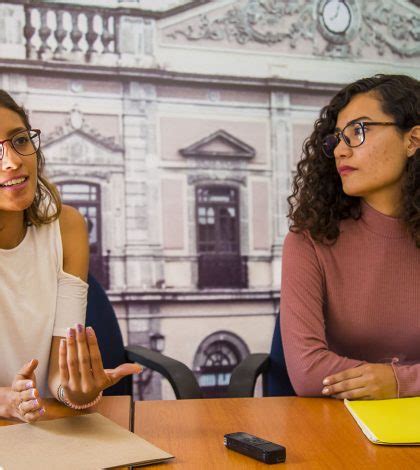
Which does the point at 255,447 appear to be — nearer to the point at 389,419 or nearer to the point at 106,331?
the point at 389,419

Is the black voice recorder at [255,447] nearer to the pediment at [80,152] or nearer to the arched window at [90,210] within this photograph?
the arched window at [90,210]

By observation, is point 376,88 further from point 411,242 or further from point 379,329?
point 379,329

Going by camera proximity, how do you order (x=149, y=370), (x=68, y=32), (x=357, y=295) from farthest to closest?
(x=149, y=370), (x=68, y=32), (x=357, y=295)

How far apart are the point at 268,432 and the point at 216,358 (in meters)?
2.21

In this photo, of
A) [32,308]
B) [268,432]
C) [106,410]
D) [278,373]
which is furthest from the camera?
[278,373]

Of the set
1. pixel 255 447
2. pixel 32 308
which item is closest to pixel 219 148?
pixel 32 308

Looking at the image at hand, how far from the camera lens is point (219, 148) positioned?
3.49 m

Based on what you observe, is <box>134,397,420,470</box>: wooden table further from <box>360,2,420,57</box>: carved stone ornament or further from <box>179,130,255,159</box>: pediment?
<box>360,2,420,57</box>: carved stone ornament

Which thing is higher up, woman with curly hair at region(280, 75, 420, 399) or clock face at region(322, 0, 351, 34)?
clock face at region(322, 0, 351, 34)

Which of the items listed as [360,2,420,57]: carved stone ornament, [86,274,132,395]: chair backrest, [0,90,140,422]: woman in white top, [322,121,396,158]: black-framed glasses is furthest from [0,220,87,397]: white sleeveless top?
[360,2,420,57]: carved stone ornament

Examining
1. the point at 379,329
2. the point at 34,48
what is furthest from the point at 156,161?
the point at 379,329

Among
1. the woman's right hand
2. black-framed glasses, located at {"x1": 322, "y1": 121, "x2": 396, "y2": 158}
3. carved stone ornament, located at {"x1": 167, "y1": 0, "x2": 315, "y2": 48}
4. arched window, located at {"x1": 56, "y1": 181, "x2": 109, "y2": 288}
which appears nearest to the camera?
the woman's right hand

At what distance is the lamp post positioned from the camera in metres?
3.40

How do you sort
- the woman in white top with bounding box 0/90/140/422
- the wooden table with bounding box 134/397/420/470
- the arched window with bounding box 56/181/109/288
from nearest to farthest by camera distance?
1. the wooden table with bounding box 134/397/420/470
2. the woman in white top with bounding box 0/90/140/422
3. the arched window with bounding box 56/181/109/288
